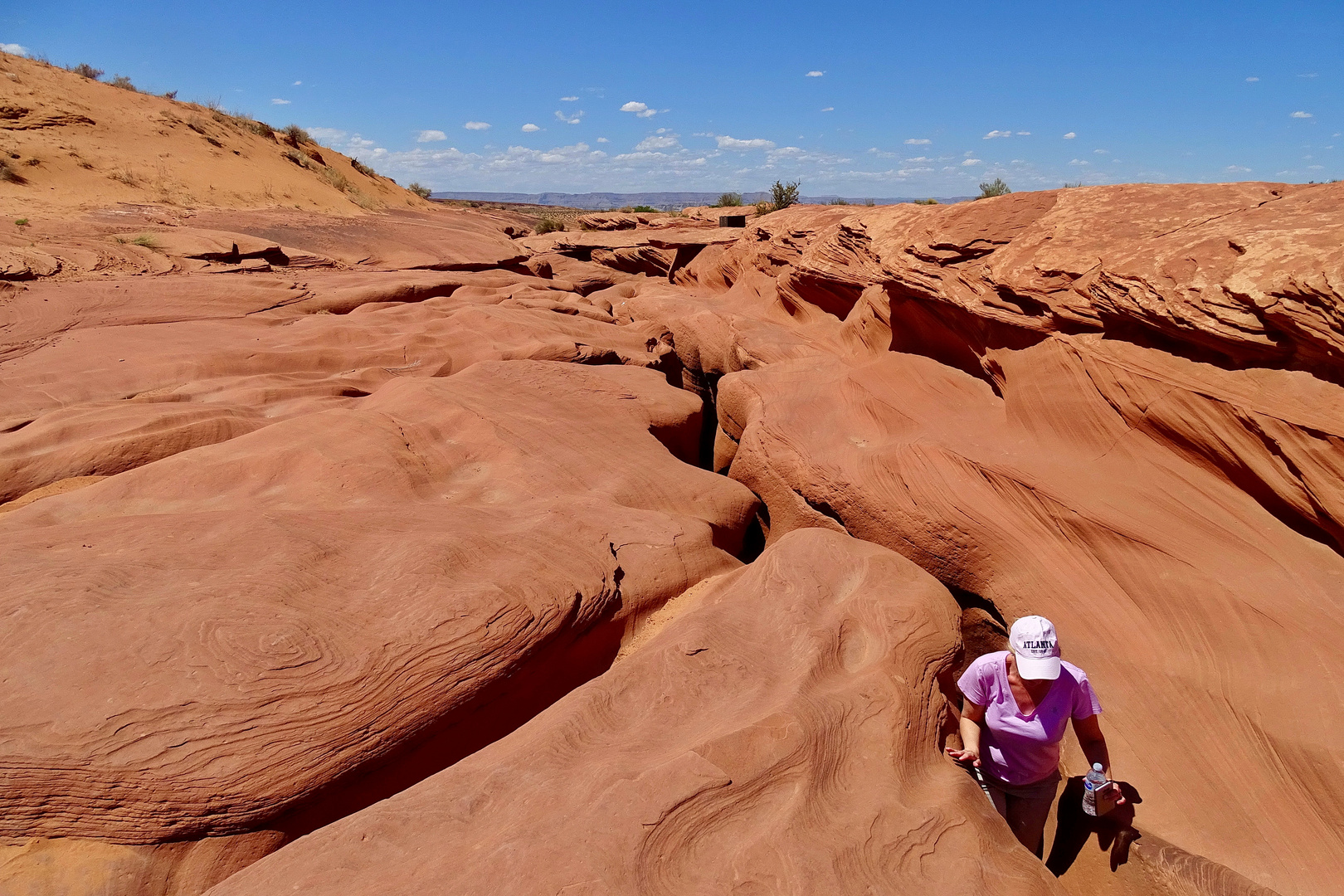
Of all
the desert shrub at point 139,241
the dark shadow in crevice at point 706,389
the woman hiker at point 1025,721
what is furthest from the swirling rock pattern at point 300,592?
the desert shrub at point 139,241

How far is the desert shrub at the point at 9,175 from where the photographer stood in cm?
1455

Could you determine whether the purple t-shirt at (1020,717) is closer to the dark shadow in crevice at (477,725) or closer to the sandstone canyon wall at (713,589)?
the sandstone canyon wall at (713,589)

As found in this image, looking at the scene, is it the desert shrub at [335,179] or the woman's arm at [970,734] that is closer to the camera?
the woman's arm at [970,734]

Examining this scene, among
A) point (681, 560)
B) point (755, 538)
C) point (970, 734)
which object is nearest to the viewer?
point (970, 734)

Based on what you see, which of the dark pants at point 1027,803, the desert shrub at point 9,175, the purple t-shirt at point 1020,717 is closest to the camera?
the purple t-shirt at point 1020,717

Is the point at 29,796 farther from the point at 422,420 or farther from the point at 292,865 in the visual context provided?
the point at 422,420

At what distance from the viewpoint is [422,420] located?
5.44 m

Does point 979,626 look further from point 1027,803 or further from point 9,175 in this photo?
point 9,175

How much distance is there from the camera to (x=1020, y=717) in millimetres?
2809

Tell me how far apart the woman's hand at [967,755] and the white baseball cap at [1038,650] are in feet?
1.40

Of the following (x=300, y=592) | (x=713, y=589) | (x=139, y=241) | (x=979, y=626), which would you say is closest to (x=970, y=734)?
(x=713, y=589)

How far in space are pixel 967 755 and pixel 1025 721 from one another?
0.27 meters

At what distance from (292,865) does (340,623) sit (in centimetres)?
110

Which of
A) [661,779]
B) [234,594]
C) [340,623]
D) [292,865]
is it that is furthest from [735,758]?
[234,594]
